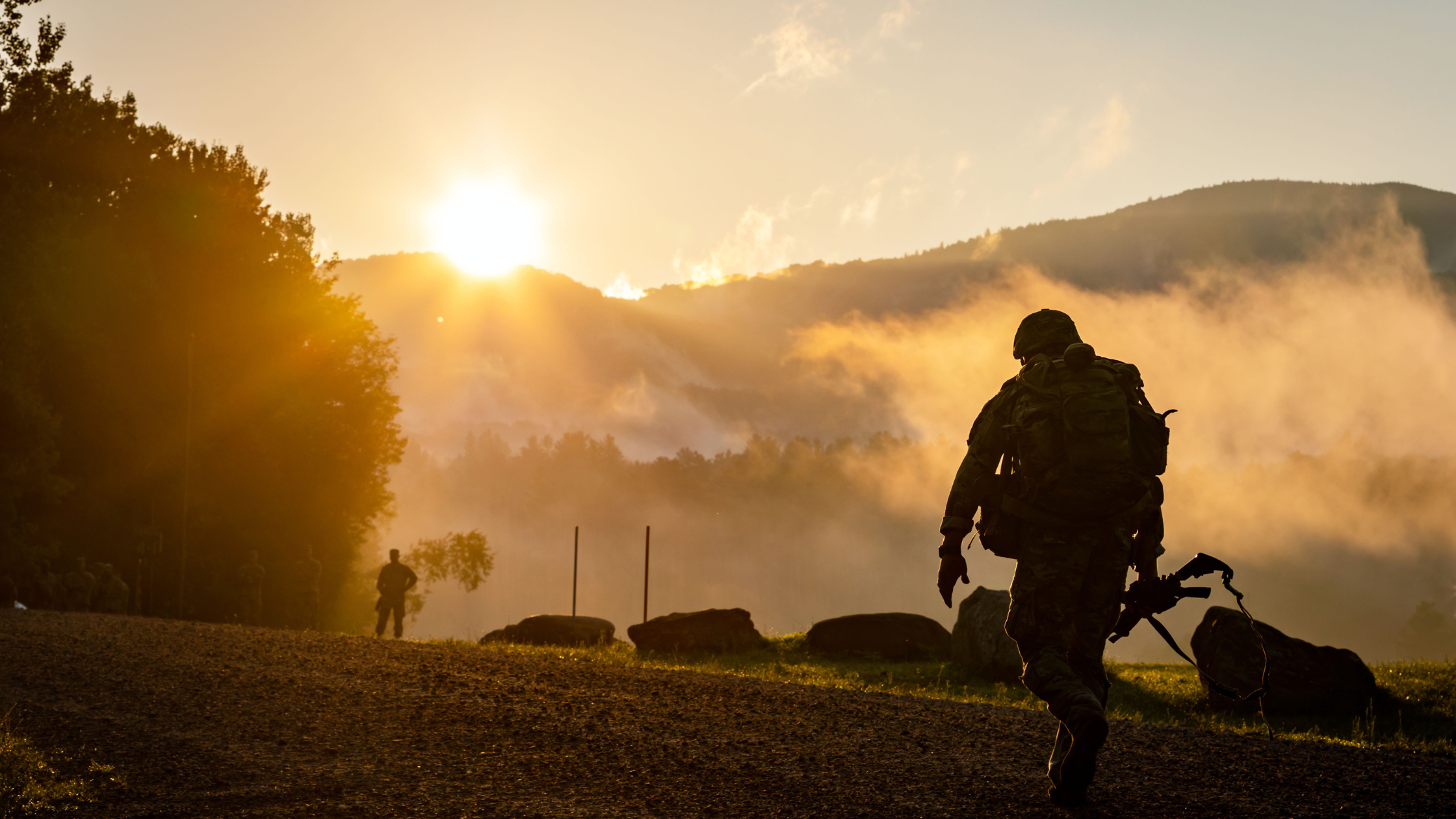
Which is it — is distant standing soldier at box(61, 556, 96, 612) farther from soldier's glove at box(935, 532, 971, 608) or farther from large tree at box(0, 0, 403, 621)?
soldier's glove at box(935, 532, 971, 608)

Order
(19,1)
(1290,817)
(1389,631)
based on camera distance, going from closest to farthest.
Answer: (1290,817)
(19,1)
(1389,631)

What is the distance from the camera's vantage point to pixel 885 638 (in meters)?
19.5

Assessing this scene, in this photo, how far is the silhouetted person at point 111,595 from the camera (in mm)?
26219

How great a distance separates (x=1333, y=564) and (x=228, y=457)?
191 meters

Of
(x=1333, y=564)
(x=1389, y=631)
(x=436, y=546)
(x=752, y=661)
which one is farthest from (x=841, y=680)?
(x=1333, y=564)

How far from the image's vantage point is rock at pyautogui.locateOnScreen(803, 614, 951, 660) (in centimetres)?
1920

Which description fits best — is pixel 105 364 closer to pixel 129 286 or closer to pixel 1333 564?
pixel 129 286

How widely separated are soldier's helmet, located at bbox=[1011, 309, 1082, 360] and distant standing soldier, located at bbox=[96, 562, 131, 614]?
26668mm

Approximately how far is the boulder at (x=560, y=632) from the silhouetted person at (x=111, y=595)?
38.6ft

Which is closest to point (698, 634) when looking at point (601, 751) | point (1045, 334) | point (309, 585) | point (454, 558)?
point (601, 751)

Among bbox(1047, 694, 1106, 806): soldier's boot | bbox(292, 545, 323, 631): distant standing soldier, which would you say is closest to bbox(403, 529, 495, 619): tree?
bbox(292, 545, 323, 631): distant standing soldier

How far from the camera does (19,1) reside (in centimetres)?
2850

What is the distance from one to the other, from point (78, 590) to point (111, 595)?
94 cm

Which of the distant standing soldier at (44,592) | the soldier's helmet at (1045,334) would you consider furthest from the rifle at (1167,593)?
the distant standing soldier at (44,592)
